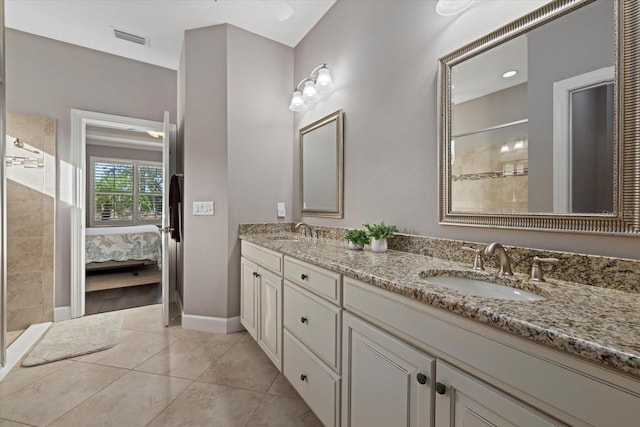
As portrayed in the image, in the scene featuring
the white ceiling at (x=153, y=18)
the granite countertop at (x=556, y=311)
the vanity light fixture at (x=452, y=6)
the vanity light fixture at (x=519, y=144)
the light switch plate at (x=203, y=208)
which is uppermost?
the white ceiling at (x=153, y=18)

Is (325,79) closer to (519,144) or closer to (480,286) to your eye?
(519,144)

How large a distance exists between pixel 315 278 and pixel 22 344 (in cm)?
270

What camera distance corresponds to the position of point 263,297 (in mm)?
2086

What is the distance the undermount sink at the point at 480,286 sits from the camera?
1.02m

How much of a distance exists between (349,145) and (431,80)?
762 millimetres

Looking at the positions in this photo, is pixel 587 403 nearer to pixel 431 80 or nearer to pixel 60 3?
pixel 431 80

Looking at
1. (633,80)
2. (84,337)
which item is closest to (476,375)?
(633,80)

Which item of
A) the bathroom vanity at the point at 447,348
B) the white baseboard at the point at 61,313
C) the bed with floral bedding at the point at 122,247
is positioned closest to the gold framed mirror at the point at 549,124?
the bathroom vanity at the point at 447,348

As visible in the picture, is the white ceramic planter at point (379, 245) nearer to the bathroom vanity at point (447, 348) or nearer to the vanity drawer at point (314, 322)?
the bathroom vanity at point (447, 348)

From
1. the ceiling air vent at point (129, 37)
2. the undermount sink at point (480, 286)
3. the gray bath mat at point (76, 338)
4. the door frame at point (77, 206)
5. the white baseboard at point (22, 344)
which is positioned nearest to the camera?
the undermount sink at point (480, 286)

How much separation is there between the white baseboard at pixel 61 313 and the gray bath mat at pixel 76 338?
0.06 m

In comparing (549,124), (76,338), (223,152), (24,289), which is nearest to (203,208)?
(223,152)

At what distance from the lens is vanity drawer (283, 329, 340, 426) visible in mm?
1304

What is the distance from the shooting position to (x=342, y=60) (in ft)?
7.41
